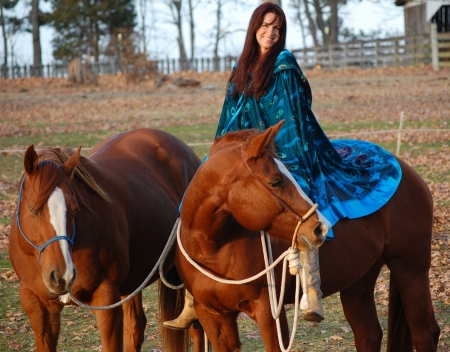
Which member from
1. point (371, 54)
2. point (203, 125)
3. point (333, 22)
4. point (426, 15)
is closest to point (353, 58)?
point (371, 54)

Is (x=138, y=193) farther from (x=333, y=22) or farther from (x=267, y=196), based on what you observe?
(x=333, y=22)

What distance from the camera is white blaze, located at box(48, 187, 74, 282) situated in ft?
10.2

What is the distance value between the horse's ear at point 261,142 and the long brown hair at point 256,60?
28.8 inches

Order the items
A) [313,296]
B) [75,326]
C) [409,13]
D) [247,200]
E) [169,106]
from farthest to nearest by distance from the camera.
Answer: [409,13] < [169,106] < [75,326] < [313,296] < [247,200]

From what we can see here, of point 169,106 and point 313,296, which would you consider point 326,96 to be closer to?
point 169,106

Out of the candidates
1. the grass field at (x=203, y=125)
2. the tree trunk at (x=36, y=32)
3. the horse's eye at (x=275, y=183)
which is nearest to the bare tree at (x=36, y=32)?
the tree trunk at (x=36, y=32)

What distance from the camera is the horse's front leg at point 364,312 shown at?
4148 mm

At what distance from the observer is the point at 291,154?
3695mm

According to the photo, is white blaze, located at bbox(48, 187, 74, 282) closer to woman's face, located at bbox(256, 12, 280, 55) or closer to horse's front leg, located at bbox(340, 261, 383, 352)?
woman's face, located at bbox(256, 12, 280, 55)

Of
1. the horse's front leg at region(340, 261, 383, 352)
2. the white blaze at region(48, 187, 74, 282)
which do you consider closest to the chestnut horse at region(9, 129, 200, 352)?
the white blaze at region(48, 187, 74, 282)

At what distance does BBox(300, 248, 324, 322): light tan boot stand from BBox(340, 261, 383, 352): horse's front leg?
97 cm

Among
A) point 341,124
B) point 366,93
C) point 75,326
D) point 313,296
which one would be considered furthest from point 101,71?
point 313,296

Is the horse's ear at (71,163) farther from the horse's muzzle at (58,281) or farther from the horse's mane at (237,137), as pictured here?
the horse's mane at (237,137)

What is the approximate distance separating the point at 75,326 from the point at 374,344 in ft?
8.50
